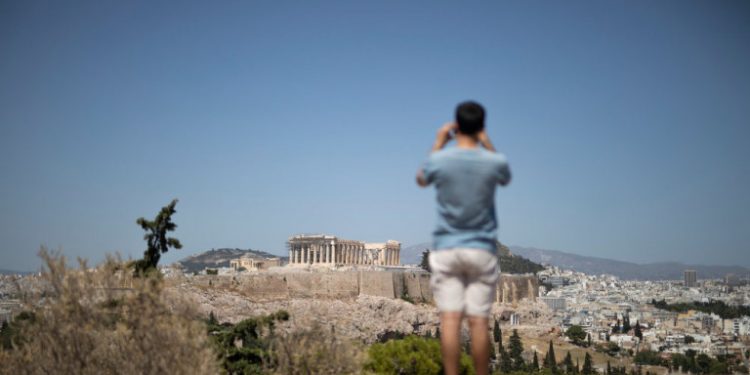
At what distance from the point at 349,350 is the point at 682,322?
101841 millimetres

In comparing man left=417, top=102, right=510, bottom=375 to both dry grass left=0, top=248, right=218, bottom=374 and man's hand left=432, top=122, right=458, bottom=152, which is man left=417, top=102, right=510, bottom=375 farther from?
dry grass left=0, top=248, right=218, bottom=374

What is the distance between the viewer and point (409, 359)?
658 inches

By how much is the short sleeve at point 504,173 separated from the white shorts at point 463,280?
454 mm

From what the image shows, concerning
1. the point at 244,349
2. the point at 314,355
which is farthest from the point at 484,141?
the point at 244,349

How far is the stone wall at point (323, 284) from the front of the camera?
60.7 meters

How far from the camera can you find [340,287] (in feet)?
216

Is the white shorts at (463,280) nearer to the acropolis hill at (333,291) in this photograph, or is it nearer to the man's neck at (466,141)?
the man's neck at (466,141)

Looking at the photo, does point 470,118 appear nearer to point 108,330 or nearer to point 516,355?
point 108,330

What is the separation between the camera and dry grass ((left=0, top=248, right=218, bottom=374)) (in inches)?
317

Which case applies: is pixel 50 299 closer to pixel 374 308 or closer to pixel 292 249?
pixel 374 308

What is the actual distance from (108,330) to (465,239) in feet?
18.5

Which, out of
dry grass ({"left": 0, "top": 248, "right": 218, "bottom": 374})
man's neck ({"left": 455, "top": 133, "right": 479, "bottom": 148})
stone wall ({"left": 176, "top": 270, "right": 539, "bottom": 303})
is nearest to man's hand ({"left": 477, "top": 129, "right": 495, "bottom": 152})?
man's neck ({"left": 455, "top": 133, "right": 479, "bottom": 148})

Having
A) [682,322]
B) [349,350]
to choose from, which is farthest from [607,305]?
[349,350]

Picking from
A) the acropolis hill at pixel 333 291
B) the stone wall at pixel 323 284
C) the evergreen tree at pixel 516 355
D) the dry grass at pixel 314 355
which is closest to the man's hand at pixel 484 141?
the dry grass at pixel 314 355
